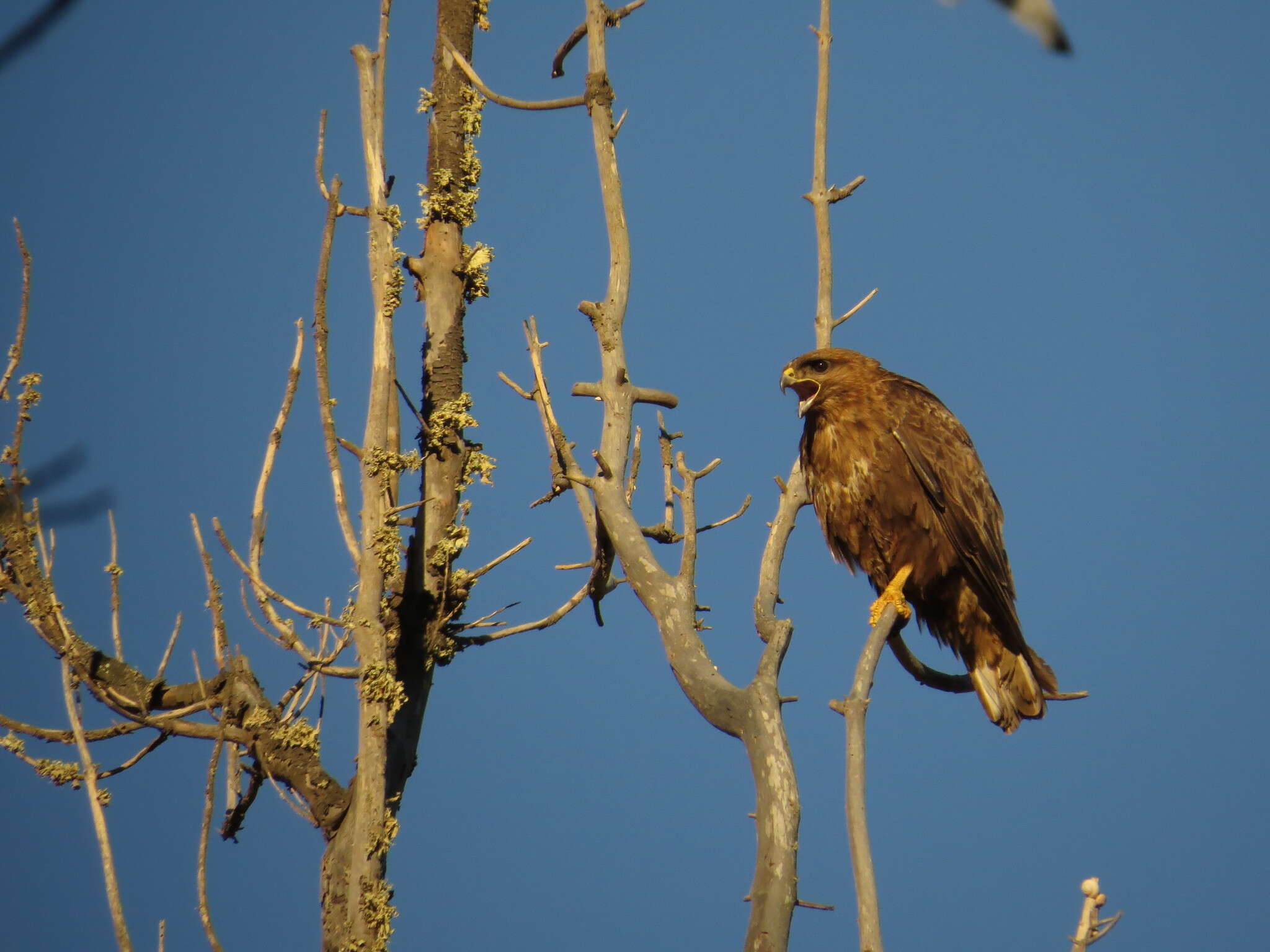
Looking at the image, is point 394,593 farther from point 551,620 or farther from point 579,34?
point 579,34

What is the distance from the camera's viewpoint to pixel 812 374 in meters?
5.71

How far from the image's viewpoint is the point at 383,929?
3.98 meters

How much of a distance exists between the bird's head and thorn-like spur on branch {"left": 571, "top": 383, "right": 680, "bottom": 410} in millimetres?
1580

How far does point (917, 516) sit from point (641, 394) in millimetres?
2025

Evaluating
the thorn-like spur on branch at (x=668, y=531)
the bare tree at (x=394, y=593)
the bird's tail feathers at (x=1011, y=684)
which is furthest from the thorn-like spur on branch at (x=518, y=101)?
the bird's tail feathers at (x=1011, y=684)

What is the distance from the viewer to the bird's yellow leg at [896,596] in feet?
17.3

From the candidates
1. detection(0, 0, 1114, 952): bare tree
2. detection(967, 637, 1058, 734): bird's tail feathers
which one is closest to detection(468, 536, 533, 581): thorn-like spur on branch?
detection(0, 0, 1114, 952): bare tree

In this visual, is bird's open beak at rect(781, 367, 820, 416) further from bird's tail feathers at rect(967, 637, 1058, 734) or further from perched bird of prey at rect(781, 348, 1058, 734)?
bird's tail feathers at rect(967, 637, 1058, 734)

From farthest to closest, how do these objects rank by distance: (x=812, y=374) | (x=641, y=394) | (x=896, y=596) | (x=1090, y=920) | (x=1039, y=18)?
(x=812, y=374), (x=896, y=596), (x=641, y=394), (x=1090, y=920), (x=1039, y=18)

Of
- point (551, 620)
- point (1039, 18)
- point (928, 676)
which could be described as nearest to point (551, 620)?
point (551, 620)

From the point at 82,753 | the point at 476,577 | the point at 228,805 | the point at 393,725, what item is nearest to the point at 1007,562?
the point at 476,577

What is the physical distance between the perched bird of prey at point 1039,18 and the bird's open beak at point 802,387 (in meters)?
4.98

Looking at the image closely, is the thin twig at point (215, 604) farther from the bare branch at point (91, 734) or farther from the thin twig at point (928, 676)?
the thin twig at point (928, 676)

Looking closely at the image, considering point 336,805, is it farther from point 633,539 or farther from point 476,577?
point 633,539
